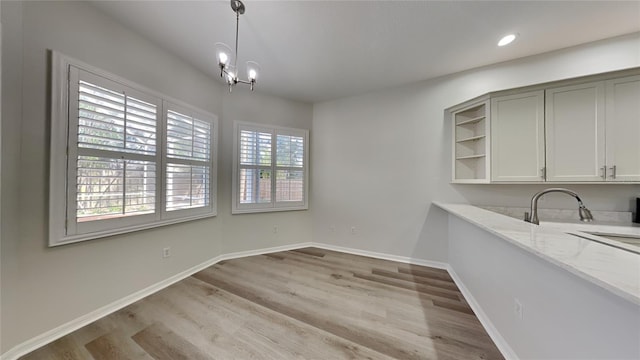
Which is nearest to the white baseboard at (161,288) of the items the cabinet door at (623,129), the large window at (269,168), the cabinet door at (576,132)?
the large window at (269,168)

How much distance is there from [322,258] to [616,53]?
4.11 meters

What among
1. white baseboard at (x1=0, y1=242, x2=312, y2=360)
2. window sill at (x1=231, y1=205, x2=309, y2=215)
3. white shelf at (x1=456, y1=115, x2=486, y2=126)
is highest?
white shelf at (x1=456, y1=115, x2=486, y2=126)

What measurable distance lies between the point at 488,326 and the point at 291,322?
1.66 m

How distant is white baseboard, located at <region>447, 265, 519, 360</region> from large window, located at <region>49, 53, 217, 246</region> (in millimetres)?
3327

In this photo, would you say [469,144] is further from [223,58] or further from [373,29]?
[223,58]

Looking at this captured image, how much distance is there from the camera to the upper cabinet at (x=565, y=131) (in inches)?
74.3

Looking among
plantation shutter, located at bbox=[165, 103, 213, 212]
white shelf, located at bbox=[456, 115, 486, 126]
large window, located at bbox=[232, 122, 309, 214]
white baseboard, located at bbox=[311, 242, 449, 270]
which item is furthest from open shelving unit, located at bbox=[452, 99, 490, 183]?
plantation shutter, located at bbox=[165, 103, 213, 212]

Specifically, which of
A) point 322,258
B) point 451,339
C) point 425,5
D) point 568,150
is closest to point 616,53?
point 568,150

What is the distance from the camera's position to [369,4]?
5.71 feet

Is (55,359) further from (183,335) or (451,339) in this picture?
(451,339)

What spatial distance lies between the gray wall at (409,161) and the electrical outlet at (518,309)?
1.58m

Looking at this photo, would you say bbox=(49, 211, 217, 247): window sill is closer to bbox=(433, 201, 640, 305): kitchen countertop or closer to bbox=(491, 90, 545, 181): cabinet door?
bbox=(433, 201, 640, 305): kitchen countertop

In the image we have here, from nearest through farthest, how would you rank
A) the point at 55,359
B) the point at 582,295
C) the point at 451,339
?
the point at 582,295
the point at 55,359
the point at 451,339

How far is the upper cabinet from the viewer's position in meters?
1.89
